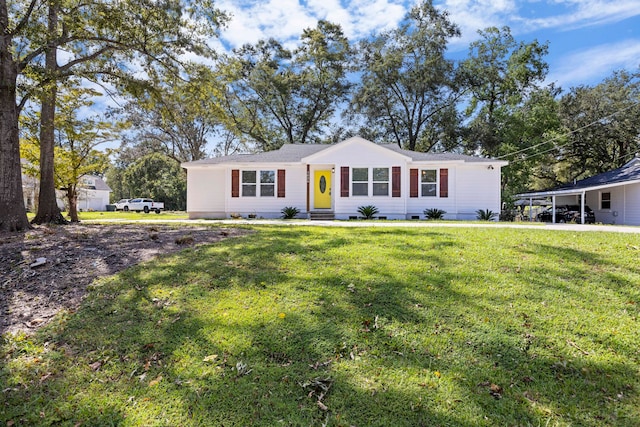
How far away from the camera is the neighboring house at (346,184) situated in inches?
613

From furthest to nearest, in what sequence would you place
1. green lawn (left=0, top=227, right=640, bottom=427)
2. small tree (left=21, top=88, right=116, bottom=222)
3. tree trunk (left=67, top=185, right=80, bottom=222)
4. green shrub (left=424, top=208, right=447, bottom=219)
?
green shrub (left=424, top=208, right=447, bottom=219)
tree trunk (left=67, top=185, right=80, bottom=222)
small tree (left=21, top=88, right=116, bottom=222)
green lawn (left=0, top=227, right=640, bottom=427)

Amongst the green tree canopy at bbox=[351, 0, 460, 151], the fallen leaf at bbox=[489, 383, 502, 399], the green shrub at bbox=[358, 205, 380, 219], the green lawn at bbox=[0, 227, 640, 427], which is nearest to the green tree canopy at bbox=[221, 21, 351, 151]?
the green tree canopy at bbox=[351, 0, 460, 151]

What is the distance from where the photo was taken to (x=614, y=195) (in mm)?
18391

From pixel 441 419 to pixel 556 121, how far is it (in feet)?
90.8

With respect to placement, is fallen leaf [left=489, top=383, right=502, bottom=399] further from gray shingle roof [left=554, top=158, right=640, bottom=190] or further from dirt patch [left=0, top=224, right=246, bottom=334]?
gray shingle roof [left=554, top=158, right=640, bottom=190]

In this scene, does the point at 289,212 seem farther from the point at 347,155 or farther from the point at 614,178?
the point at 614,178

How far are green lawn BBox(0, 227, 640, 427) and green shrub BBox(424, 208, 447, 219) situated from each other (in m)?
10.8

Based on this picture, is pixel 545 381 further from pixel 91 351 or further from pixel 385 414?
pixel 91 351

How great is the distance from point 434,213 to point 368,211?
10.4ft

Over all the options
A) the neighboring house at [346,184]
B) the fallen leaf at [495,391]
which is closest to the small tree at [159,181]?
the neighboring house at [346,184]

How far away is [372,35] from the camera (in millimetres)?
26938

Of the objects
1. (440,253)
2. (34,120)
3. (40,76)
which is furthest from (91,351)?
(34,120)

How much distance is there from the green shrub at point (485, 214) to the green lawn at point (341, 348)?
11.5 m

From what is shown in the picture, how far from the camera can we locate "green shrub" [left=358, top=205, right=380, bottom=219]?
1539 centimetres
